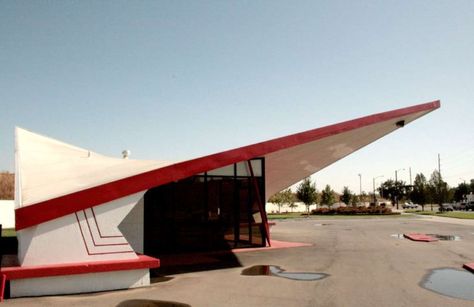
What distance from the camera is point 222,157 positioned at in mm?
11070

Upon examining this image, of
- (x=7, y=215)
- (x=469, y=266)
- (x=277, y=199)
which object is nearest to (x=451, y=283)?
(x=469, y=266)

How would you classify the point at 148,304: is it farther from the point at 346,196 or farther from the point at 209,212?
the point at 346,196

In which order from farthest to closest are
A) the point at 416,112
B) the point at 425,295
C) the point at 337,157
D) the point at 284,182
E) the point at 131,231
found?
the point at 284,182
the point at 337,157
the point at 416,112
the point at 131,231
the point at 425,295

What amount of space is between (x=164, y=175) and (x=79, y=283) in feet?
10.2

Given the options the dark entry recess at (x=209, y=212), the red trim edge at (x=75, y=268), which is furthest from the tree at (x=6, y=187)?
the red trim edge at (x=75, y=268)

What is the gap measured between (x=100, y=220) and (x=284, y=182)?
576 inches

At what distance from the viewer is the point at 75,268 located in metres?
8.71

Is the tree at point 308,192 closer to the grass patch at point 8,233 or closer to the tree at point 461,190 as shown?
the grass patch at point 8,233

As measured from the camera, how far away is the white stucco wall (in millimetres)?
33281

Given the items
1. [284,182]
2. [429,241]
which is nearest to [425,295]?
[429,241]

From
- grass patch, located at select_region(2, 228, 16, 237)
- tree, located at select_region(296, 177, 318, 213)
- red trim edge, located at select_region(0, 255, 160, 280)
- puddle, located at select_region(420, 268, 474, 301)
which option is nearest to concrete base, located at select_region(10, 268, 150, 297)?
red trim edge, located at select_region(0, 255, 160, 280)

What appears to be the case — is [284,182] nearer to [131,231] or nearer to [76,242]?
[131,231]

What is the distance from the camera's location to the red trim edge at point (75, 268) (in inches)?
329

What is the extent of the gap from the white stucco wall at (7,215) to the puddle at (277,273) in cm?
2862
